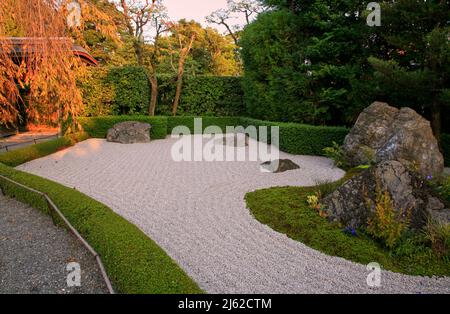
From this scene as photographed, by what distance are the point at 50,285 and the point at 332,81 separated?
38.0 ft

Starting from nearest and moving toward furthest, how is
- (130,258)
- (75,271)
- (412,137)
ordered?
(130,258) < (75,271) < (412,137)

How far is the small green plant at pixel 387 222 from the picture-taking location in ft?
14.8

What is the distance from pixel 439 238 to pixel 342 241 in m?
1.35

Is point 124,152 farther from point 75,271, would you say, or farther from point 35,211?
point 75,271

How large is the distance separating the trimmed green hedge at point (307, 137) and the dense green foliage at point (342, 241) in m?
5.42

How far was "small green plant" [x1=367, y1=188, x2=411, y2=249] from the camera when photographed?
4500 mm

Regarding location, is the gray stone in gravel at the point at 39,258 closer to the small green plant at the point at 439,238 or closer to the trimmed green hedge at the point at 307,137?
the small green plant at the point at 439,238

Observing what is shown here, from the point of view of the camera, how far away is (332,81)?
12.1 m

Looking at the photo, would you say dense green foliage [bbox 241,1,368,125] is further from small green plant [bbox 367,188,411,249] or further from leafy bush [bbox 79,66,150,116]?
small green plant [bbox 367,188,411,249]

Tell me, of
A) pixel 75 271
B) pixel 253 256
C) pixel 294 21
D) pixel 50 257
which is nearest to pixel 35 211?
pixel 50 257

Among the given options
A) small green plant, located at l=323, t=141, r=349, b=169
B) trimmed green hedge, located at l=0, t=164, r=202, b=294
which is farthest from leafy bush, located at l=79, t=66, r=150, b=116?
small green plant, located at l=323, t=141, r=349, b=169

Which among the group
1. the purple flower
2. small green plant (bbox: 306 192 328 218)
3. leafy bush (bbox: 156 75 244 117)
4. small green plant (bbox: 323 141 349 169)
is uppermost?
leafy bush (bbox: 156 75 244 117)

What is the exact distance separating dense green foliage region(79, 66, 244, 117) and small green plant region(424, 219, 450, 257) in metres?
15.6

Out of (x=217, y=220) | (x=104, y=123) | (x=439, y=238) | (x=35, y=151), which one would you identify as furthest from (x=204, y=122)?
(x=439, y=238)
